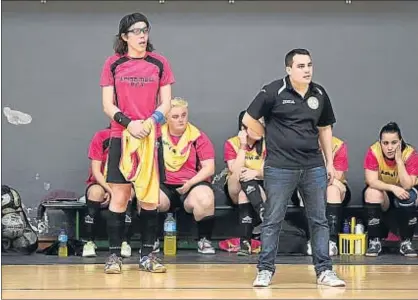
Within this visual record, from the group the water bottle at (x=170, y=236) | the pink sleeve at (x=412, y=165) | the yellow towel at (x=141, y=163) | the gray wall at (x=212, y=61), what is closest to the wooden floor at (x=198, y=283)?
the yellow towel at (x=141, y=163)

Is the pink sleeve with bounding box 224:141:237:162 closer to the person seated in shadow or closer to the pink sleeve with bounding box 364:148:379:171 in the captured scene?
the person seated in shadow

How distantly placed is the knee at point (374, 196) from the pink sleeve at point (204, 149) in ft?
4.03

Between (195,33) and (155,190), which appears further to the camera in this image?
(195,33)

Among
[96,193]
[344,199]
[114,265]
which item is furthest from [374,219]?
[114,265]

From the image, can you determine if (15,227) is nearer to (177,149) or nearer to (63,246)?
(63,246)

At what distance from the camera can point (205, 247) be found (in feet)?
20.2

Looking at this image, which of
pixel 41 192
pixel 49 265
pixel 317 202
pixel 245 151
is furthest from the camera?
pixel 41 192

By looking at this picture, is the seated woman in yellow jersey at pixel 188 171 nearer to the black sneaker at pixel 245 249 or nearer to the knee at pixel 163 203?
the knee at pixel 163 203

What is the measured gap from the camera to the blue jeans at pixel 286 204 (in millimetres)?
4375

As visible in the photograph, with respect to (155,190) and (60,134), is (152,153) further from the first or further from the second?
(60,134)

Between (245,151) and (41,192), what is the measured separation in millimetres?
1821

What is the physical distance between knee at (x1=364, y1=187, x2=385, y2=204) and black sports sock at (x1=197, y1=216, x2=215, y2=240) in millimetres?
1194

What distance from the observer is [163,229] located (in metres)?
6.30

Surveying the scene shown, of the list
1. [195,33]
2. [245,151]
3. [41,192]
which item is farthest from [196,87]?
[41,192]
